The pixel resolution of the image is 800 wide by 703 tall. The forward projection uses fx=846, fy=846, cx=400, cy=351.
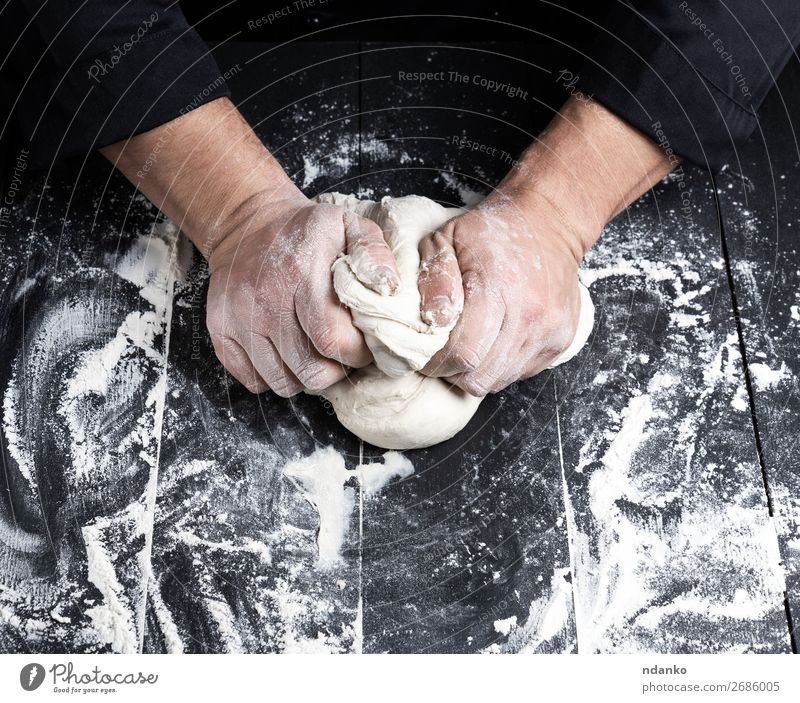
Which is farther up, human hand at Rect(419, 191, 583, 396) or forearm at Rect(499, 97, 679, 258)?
forearm at Rect(499, 97, 679, 258)

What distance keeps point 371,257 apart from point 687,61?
448 mm

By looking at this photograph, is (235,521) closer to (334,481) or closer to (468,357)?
(334,481)

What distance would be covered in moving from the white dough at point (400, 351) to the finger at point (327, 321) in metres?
0.01

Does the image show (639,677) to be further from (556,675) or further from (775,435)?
(775,435)

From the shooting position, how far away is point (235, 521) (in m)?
0.96

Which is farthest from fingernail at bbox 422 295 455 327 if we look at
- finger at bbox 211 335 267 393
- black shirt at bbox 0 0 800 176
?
black shirt at bbox 0 0 800 176

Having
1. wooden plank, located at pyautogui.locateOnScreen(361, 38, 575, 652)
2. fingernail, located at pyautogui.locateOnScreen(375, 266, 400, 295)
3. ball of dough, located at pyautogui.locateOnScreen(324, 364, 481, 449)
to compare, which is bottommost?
wooden plank, located at pyautogui.locateOnScreen(361, 38, 575, 652)

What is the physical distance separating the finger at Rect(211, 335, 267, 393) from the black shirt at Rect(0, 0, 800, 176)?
0.26 m

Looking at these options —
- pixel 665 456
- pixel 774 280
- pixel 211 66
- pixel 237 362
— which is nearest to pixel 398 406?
pixel 237 362

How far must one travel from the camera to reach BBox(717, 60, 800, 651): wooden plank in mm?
984

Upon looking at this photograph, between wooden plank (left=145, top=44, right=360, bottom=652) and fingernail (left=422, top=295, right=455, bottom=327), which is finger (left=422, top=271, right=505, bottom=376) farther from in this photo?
wooden plank (left=145, top=44, right=360, bottom=652)

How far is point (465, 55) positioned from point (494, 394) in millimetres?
540

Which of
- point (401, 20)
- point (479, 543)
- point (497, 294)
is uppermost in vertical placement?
point (401, 20)

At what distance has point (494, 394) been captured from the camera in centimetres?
103
